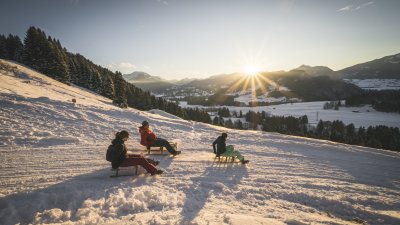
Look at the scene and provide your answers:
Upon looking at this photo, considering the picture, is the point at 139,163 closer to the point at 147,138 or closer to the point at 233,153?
the point at 147,138

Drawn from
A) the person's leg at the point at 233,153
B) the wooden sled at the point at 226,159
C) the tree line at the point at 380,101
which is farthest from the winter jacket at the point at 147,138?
the tree line at the point at 380,101

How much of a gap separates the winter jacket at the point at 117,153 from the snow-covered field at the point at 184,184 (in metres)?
0.59

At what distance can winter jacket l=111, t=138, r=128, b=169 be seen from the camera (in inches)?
310

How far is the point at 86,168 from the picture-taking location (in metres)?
8.95

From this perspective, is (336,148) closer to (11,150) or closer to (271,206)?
(271,206)

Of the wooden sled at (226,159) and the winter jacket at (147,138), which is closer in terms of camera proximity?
the wooden sled at (226,159)

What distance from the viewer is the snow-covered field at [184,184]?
5.69 m

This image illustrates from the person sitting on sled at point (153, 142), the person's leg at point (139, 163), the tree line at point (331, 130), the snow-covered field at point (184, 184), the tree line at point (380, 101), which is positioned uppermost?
the tree line at point (380, 101)

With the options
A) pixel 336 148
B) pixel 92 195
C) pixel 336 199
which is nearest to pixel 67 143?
pixel 92 195

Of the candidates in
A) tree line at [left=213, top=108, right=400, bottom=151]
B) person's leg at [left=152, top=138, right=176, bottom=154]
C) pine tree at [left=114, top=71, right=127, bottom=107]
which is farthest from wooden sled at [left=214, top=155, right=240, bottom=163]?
tree line at [left=213, top=108, right=400, bottom=151]

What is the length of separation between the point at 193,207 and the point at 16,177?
645 centimetres

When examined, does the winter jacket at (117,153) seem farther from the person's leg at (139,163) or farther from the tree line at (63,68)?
the tree line at (63,68)

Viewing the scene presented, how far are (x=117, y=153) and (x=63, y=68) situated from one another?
6075cm

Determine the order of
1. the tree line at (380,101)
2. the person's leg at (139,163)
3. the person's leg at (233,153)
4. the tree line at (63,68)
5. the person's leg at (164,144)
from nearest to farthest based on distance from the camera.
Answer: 1. the person's leg at (139,163)
2. the person's leg at (233,153)
3. the person's leg at (164,144)
4. the tree line at (63,68)
5. the tree line at (380,101)
